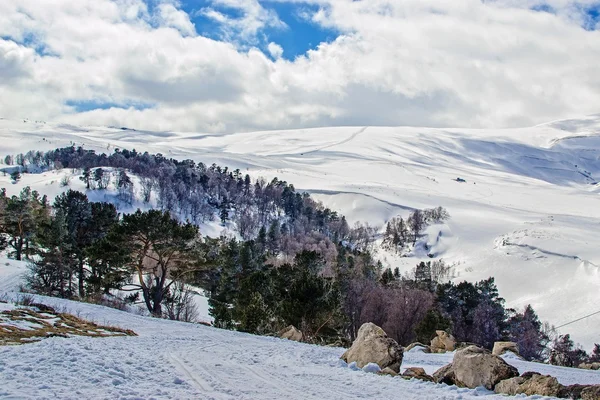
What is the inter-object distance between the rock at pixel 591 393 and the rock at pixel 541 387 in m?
0.35

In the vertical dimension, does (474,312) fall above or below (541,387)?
below

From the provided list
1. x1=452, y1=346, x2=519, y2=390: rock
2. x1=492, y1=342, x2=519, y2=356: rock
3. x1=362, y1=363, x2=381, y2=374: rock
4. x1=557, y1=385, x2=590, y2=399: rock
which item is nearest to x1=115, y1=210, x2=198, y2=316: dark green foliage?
x1=492, y1=342, x2=519, y2=356: rock

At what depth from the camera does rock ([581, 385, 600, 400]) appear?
7340mm

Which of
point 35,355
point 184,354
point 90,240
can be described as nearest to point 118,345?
point 184,354

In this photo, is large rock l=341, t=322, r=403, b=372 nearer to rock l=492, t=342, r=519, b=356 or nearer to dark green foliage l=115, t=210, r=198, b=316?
rock l=492, t=342, r=519, b=356

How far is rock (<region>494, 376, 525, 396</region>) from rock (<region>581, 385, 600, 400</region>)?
3.05ft

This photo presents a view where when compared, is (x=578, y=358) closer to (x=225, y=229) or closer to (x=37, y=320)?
(x=37, y=320)

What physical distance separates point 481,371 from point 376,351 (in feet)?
7.48

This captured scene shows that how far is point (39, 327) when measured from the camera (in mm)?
10930

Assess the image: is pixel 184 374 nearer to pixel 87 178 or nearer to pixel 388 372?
pixel 388 372

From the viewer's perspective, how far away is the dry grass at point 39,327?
966 cm

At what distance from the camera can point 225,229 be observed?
14138cm

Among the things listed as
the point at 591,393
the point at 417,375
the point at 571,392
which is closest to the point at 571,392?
the point at 571,392

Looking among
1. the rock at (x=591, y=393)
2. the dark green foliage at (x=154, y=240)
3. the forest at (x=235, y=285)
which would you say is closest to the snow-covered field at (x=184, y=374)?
the rock at (x=591, y=393)
